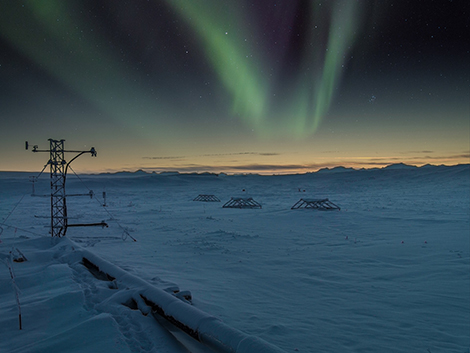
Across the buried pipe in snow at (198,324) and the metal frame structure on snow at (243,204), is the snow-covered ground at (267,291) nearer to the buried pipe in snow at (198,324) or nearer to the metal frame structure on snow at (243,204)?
the buried pipe in snow at (198,324)

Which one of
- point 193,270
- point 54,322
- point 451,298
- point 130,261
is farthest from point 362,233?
point 54,322

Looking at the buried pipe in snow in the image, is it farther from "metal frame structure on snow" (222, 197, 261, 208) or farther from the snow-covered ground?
"metal frame structure on snow" (222, 197, 261, 208)

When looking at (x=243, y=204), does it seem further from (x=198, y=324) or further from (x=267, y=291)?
(x=198, y=324)

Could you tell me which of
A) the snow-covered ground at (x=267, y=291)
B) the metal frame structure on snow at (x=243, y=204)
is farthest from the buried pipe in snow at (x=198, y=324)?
the metal frame structure on snow at (x=243, y=204)

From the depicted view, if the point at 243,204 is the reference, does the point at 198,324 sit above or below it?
above

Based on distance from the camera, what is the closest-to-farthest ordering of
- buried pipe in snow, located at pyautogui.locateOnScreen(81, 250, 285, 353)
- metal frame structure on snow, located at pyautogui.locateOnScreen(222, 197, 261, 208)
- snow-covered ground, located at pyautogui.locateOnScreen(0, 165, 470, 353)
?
buried pipe in snow, located at pyautogui.locateOnScreen(81, 250, 285, 353) < snow-covered ground, located at pyautogui.locateOnScreen(0, 165, 470, 353) < metal frame structure on snow, located at pyautogui.locateOnScreen(222, 197, 261, 208)

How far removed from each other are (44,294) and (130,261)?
455 centimetres

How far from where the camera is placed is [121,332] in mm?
4965

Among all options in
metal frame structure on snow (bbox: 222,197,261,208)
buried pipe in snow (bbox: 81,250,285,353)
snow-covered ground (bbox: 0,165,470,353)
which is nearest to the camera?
buried pipe in snow (bbox: 81,250,285,353)

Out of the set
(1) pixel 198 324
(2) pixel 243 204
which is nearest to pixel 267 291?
(1) pixel 198 324

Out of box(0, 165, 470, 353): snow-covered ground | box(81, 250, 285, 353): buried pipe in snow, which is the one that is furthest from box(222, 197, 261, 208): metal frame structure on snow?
box(81, 250, 285, 353): buried pipe in snow

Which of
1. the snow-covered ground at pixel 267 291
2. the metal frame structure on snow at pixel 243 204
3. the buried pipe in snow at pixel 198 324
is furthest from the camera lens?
the metal frame structure on snow at pixel 243 204

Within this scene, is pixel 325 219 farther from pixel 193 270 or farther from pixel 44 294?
pixel 44 294

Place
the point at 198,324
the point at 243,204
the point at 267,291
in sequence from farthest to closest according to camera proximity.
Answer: the point at 243,204, the point at 267,291, the point at 198,324
